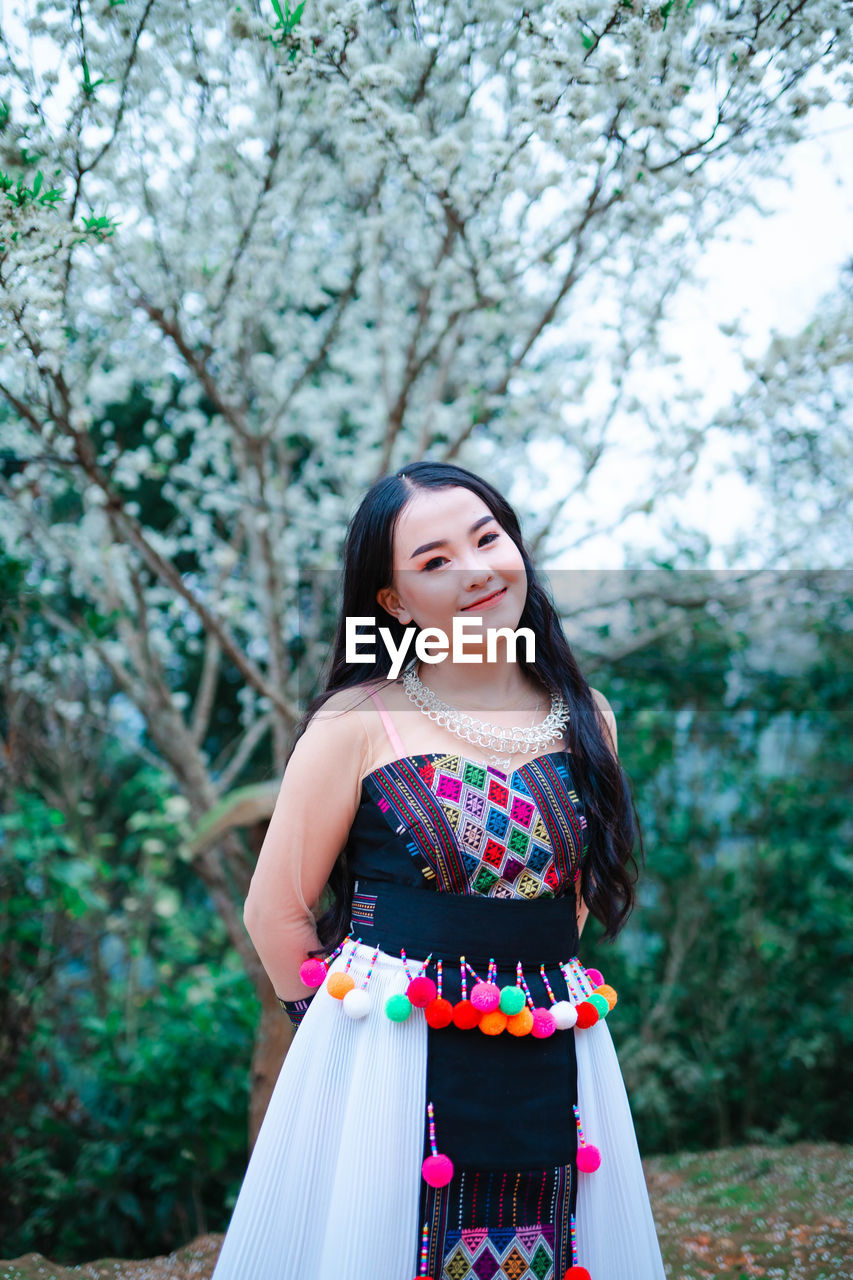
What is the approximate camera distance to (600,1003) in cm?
148

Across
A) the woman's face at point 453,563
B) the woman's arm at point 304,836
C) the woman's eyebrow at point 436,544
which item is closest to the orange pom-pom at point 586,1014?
the woman's arm at point 304,836

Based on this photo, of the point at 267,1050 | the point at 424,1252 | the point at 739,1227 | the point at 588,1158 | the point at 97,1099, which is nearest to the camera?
the point at 424,1252

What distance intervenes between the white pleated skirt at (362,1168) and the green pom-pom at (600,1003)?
0.17ft

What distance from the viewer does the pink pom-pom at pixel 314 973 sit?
4.90 feet

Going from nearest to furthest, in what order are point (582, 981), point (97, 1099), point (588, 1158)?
point (588, 1158) → point (582, 981) → point (97, 1099)

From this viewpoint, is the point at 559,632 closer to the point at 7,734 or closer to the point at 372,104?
the point at 372,104

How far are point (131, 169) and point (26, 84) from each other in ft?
1.87

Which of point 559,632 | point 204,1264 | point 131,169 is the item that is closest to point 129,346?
point 131,169

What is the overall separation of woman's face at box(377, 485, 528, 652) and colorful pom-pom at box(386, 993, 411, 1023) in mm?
566

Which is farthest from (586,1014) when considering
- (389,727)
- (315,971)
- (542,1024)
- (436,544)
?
(436,544)

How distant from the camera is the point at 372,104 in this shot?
196 cm

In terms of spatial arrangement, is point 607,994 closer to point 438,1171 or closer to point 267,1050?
point 438,1171

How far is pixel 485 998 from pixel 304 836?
0.38m

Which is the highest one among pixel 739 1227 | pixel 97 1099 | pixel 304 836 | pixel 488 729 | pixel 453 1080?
pixel 488 729
